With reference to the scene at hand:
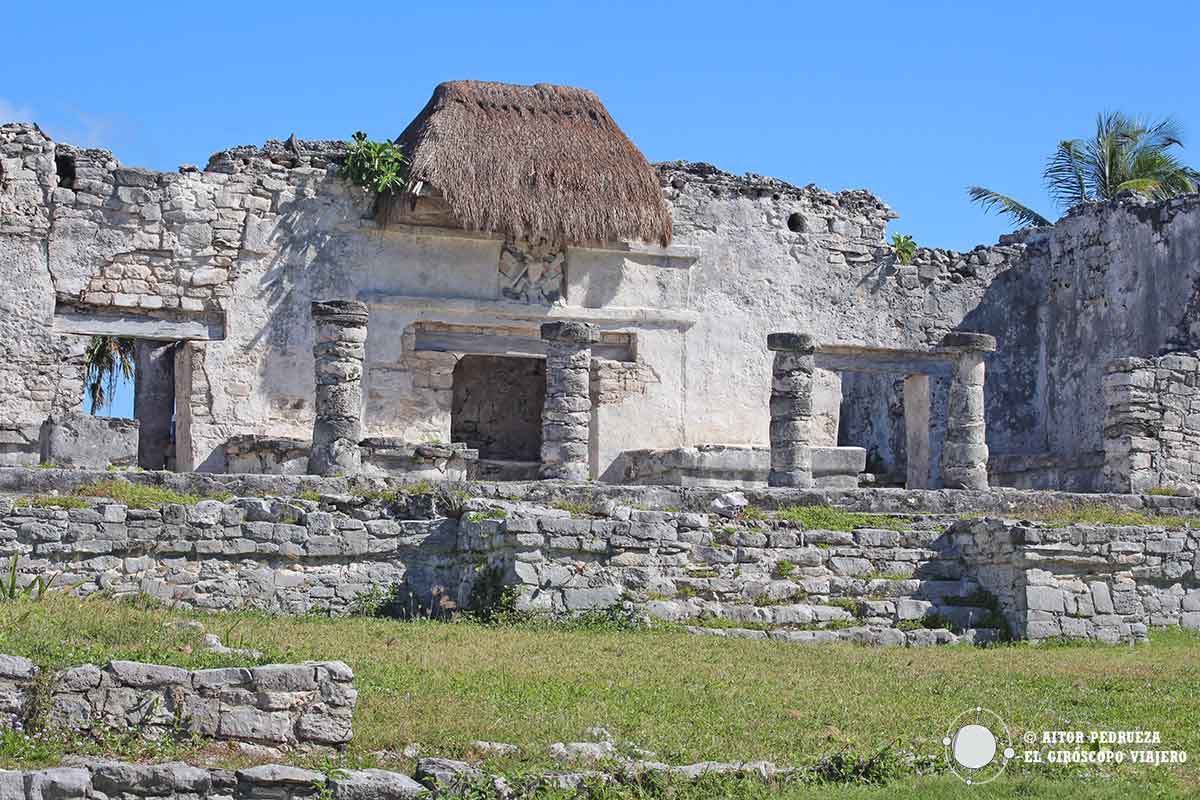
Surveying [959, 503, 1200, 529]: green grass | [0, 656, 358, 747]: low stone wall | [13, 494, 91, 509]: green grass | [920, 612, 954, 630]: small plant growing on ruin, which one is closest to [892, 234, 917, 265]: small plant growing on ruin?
[959, 503, 1200, 529]: green grass

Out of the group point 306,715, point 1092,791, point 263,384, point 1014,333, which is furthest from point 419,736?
point 1014,333

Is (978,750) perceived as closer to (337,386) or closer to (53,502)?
(53,502)

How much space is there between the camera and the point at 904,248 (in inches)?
960

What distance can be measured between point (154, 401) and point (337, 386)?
5719mm

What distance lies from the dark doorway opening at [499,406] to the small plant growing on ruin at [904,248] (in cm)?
544

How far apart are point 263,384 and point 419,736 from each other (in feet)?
41.2

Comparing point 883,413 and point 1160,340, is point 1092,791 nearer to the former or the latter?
point 1160,340

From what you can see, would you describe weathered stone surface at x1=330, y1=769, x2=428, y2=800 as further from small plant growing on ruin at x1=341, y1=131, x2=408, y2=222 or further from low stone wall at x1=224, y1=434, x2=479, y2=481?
small plant growing on ruin at x1=341, y1=131, x2=408, y2=222

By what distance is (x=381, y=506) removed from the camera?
50.2ft

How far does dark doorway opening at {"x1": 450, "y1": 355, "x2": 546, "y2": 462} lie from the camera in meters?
26.2

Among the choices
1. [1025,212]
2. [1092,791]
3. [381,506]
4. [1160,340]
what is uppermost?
[1025,212]

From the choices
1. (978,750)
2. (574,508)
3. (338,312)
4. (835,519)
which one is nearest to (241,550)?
(574,508)

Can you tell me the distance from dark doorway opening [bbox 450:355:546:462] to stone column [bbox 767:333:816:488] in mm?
7087

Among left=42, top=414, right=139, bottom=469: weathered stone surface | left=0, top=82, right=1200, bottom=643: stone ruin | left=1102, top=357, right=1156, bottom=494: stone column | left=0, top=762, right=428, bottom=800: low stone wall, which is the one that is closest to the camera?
left=0, top=762, right=428, bottom=800: low stone wall
